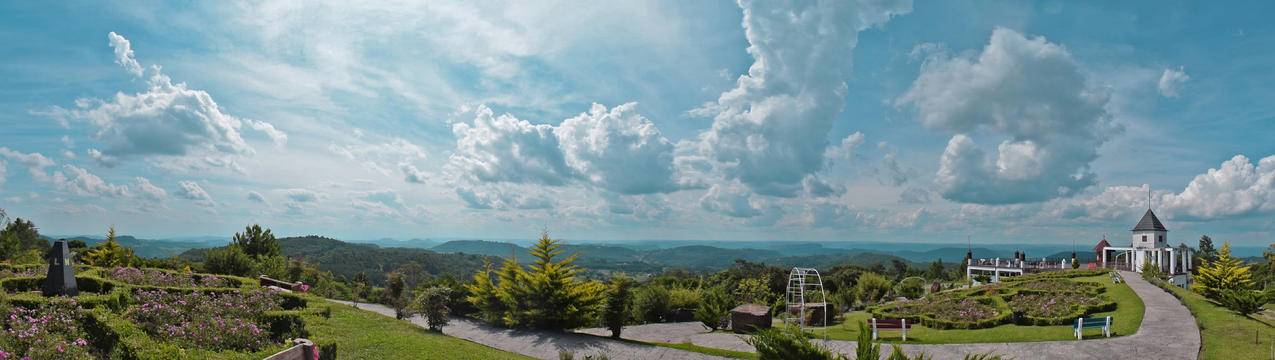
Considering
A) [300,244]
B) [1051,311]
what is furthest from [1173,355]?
[300,244]

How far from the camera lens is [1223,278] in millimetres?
21781

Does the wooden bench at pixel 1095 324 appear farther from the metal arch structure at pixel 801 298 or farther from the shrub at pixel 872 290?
the shrub at pixel 872 290

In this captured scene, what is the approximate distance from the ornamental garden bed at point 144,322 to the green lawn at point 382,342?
24.7 inches

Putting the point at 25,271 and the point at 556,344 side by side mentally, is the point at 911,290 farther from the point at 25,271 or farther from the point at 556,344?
the point at 25,271

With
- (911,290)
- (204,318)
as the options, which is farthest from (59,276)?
(911,290)

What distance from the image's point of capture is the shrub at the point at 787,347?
22.8 ft

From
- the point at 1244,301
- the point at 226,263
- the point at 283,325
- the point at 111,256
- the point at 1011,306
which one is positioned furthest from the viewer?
the point at 226,263

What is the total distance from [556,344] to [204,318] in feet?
27.9

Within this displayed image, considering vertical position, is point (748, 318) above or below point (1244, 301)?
below

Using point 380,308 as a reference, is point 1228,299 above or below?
above

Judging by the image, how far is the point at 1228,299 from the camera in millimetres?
18953

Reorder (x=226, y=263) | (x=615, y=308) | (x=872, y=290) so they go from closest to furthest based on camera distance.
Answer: (x=615, y=308)
(x=226, y=263)
(x=872, y=290)

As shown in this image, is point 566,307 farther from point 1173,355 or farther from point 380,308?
point 1173,355

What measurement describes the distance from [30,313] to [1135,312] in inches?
1148
